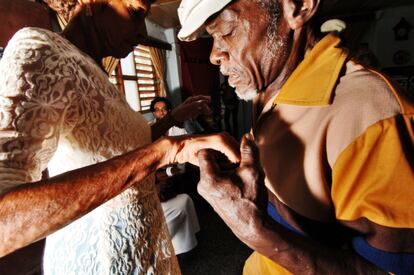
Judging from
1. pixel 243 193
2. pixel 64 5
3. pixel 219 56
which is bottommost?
pixel 243 193

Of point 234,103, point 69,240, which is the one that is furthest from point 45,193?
point 234,103

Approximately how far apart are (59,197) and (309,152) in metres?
0.62

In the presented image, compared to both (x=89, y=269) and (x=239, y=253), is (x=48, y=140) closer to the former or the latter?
(x=89, y=269)

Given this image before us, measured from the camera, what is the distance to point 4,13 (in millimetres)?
1864

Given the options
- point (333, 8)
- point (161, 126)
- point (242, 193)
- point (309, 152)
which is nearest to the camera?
point (242, 193)

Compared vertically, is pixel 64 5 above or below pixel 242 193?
above

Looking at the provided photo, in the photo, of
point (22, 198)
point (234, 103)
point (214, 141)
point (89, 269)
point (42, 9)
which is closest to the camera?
point (22, 198)

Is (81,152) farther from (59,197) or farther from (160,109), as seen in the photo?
(160,109)

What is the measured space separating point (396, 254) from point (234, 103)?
6.58 m

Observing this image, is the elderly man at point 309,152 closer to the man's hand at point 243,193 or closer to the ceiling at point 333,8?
the man's hand at point 243,193

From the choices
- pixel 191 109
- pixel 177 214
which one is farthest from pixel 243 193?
pixel 177 214

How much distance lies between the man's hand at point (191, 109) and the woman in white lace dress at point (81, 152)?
44cm

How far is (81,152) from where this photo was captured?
29.6 inches

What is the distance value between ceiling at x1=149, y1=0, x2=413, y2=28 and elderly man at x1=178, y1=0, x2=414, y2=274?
4.05 meters
